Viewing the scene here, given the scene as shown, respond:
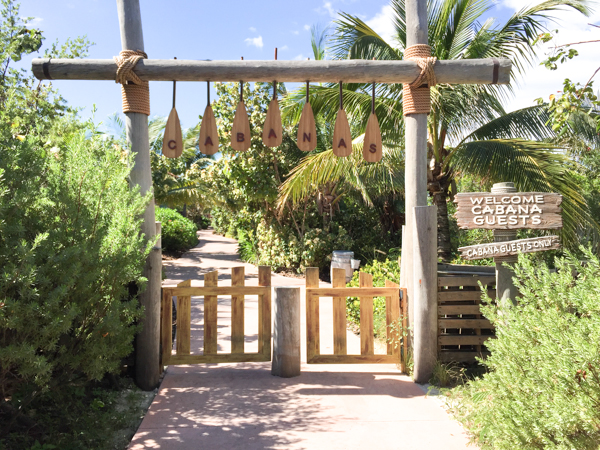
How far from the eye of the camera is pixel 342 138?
186 inches

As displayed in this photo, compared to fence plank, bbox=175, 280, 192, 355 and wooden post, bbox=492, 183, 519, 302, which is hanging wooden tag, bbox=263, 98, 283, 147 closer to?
fence plank, bbox=175, 280, 192, 355

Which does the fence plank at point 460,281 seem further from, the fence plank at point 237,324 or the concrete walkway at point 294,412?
the fence plank at point 237,324

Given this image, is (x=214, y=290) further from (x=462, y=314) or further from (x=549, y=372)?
(x=549, y=372)

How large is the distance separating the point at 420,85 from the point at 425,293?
204 centimetres

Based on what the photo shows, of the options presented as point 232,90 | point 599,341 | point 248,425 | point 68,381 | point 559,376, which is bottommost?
point 248,425

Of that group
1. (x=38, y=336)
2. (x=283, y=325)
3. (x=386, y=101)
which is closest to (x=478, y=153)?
(x=386, y=101)

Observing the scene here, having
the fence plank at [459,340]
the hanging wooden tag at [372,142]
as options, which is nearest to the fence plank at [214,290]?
the hanging wooden tag at [372,142]

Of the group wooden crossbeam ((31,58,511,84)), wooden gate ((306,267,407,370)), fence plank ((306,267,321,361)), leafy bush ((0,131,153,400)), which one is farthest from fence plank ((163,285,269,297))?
wooden crossbeam ((31,58,511,84))

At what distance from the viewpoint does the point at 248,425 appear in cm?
365

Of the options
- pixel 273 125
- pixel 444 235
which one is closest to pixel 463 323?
pixel 273 125

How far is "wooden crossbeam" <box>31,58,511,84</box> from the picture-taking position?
4.38 m

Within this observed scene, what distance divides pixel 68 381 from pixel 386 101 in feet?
21.5

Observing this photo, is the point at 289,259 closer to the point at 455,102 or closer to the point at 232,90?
the point at 232,90

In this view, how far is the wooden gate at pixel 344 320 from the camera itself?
15.9 feet
